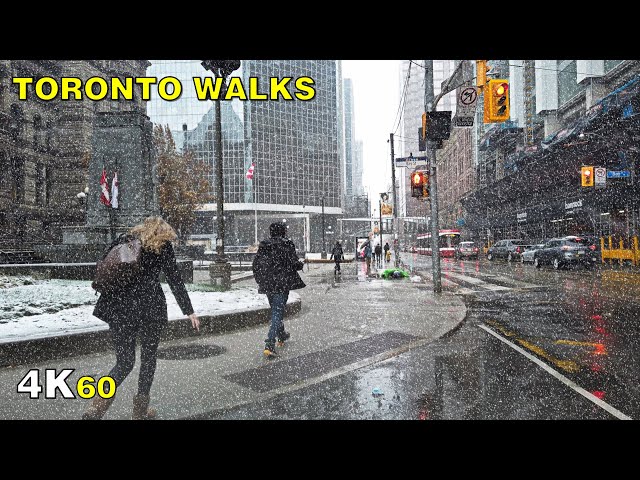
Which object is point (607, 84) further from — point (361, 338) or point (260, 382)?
point (260, 382)

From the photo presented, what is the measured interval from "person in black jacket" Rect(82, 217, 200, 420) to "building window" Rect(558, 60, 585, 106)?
3739 centimetres

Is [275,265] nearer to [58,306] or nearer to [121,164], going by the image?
[58,306]

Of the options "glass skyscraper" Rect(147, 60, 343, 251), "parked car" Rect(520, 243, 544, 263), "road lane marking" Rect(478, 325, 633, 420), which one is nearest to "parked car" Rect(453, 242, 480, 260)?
"parked car" Rect(520, 243, 544, 263)

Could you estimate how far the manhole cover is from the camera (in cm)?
587

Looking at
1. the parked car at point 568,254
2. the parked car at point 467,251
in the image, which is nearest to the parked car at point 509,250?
the parked car at point 467,251

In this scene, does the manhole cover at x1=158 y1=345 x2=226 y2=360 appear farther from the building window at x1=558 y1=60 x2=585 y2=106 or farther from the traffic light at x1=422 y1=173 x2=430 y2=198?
the building window at x1=558 y1=60 x2=585 y2=106

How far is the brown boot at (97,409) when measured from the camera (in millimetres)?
3627

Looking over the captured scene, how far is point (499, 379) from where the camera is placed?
489 centimetres

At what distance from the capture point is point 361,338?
23.1ft

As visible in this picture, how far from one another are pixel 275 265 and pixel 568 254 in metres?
20.2

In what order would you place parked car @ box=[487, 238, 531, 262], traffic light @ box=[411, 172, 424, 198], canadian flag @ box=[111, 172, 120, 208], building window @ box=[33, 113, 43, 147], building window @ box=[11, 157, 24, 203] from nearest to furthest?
canadian flag @ box=[111, 172, 120, 208] < traffic light @ box=[411, 172, 424, 198] < building window @ box=[11, 157, 24, 203] < parked car @ box=[487, 238, 531, 262] < building window @ box=[33, 113, 43, 147]

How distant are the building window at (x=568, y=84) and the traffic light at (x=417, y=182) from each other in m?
26.9

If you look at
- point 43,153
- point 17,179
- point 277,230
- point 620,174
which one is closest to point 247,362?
point 277,230
